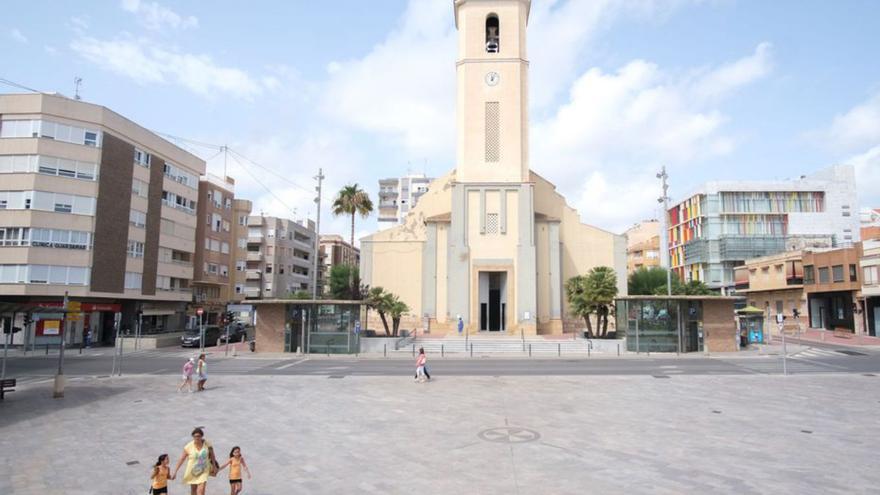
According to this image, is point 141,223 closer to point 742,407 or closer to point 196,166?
point 196,166

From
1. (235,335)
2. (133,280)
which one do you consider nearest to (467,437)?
(235,335)

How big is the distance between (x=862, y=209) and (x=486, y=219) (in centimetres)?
6789

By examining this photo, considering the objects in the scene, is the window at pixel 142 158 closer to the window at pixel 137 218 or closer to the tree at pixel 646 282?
the window at pixel 137 218

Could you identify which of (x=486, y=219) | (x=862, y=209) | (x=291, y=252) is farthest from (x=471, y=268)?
(x=862, y=209)

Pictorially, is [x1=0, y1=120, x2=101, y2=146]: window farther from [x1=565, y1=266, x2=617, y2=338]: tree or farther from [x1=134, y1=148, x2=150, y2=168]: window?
[x1=565, y1=266, x2=617, y2=338]: tree

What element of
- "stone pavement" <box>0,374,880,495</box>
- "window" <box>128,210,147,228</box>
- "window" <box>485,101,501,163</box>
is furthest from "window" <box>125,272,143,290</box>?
"window" <box>485,101,501,163</box>

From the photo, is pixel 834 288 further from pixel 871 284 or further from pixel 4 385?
pixel 4 385

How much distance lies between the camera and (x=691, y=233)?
82.9 meters

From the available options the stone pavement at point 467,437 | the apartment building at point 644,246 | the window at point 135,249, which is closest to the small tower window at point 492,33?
the window at point 135,249

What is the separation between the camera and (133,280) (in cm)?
4994

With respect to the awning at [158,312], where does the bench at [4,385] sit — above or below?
below

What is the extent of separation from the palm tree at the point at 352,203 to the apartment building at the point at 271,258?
15.9m

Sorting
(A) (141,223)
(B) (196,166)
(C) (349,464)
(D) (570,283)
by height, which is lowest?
(C) (349,464)

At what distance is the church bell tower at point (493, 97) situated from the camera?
171 feet
